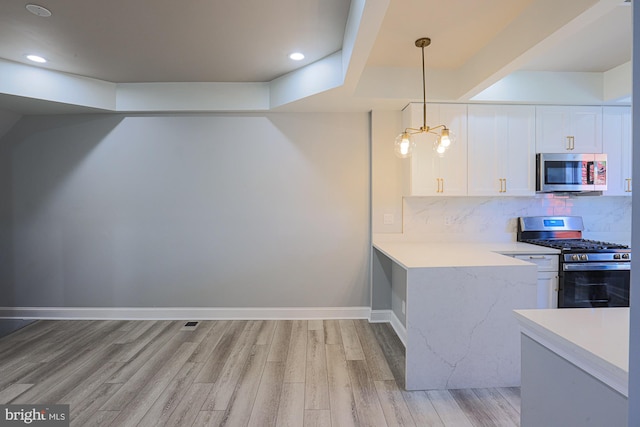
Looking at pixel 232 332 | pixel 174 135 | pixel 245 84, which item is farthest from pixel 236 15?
pixel 232 332

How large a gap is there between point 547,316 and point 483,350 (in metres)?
1.36

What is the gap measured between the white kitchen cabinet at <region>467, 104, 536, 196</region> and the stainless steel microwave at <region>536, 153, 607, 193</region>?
0.11 meters

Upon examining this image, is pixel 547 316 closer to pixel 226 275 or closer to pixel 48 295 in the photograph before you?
pixel 226 275

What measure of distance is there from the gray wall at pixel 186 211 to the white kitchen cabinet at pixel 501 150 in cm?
111

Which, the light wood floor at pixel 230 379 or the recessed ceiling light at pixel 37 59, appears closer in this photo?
the light wood floor at pixel 230 379

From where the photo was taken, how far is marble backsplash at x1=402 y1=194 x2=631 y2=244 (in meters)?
3.49

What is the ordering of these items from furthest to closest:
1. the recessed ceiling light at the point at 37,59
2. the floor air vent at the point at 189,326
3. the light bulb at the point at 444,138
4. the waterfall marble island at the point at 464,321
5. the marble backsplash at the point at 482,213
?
the marble backsplash at the point at 482,213, the floor air vent at the point at 189,326, the recessed ceiling light at the point at 37,59, the light bulb at the point at 444,138, the waterfall marble island at the point at 464,321

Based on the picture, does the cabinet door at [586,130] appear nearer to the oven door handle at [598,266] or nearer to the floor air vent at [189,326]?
the oven door handle at [598,266]

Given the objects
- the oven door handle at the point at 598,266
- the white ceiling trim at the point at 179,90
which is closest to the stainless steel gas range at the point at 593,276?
the oven door handle at the point at 598,266

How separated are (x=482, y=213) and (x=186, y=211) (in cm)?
332

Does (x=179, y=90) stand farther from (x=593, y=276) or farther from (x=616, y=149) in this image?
(x=616, y=149)

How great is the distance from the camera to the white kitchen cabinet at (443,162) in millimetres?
3172

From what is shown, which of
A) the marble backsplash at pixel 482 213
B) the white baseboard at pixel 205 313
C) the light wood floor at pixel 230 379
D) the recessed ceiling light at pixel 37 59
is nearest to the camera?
the light wood floor at pixel 230 379

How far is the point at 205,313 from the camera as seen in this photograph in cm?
360
